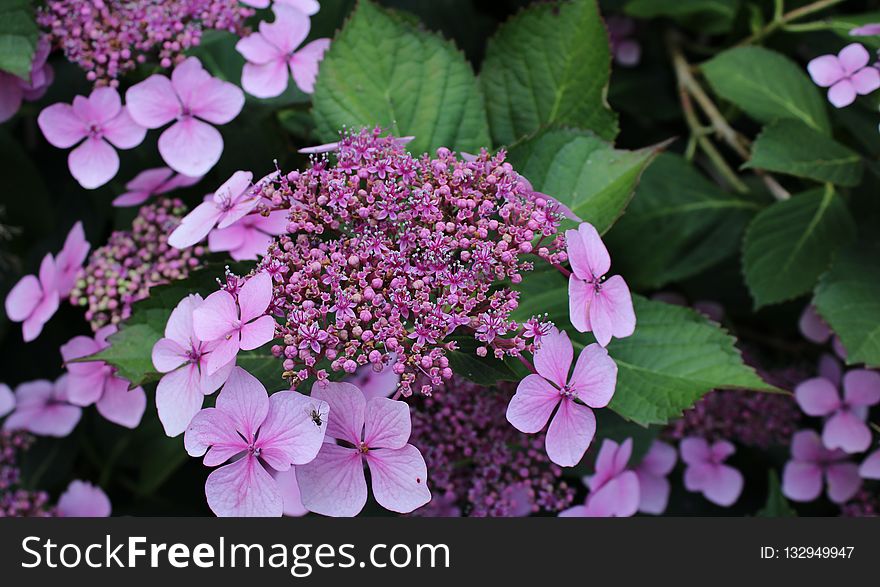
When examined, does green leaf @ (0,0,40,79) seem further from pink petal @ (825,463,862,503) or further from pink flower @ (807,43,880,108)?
pink petal @ (825,463,862,503)

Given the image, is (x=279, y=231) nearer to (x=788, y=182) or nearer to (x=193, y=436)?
(x=193, y=436)

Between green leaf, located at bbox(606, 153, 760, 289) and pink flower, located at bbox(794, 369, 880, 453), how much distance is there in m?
0.24

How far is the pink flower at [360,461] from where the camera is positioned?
2.59ft

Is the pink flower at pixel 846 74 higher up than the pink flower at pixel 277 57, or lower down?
higher up

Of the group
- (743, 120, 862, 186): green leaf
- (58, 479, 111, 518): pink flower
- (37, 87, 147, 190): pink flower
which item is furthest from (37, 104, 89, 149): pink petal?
(743, 120, 862, 186): green leaf

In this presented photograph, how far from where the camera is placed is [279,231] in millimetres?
957

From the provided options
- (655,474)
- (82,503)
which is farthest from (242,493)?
(655,474)

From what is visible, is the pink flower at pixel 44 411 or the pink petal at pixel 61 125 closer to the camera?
the pink petal at pixel 61 125

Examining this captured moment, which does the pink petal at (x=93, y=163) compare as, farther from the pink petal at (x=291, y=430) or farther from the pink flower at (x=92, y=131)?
the pink petal at (x=291, y=430)

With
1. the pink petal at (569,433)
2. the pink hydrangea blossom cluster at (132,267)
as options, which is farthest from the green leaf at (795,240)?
the pink hydrangea blossom cluster at (132,267)

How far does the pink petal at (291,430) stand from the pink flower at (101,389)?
0.40 metres

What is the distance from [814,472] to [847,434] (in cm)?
11

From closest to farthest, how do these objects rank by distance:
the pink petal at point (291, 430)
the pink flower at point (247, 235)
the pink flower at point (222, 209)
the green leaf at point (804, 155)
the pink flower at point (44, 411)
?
1. the pink petal at point (291, 430)
2. the pink flower at point (222, 209)
3. the pink flower at point (247, 235)
4. the green leaf at point (804, 155)
5. the pink flower at point (44, 411)

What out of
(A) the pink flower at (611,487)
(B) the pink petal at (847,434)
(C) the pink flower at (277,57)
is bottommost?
(B) the pink petal at (847,434)
